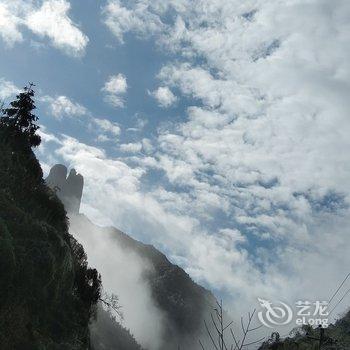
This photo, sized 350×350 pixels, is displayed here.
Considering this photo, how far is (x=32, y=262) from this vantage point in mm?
23906

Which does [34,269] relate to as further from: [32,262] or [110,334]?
[110,334]

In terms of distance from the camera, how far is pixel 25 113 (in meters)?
42.6

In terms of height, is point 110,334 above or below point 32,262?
below

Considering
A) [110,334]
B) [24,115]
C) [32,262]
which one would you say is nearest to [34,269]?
[32,262]

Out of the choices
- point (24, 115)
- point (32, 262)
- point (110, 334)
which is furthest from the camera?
point (110, 334)

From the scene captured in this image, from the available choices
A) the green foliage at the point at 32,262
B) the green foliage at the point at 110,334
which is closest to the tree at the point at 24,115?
the green foliage at the point at 32,262

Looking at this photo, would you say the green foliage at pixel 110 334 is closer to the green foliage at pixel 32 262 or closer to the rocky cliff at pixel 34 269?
the green foliage at pixel 32 262

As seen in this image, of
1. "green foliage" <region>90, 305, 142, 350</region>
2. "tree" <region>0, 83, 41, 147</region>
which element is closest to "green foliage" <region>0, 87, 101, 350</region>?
"tree" <region>0, 83, 41, 147</region>

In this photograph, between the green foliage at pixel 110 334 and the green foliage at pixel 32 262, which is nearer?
the green foliage at pixel 32 262

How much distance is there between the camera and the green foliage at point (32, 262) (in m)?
19.9

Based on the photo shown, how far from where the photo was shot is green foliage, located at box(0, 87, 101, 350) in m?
Answer: 19.9

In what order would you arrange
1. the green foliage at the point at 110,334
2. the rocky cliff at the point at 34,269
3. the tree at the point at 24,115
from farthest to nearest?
1. the green foliage at the point at 110,334
2. the tree at the point at 24,115
3. the rocky cliff at the point at 34,269

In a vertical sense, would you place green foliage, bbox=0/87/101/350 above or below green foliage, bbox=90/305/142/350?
above

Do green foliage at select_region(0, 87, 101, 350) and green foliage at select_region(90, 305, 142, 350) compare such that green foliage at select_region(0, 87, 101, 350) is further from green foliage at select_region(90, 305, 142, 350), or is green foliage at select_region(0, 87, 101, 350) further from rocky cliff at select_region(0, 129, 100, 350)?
green foliage at select_region(90, 305, 142, 350)
